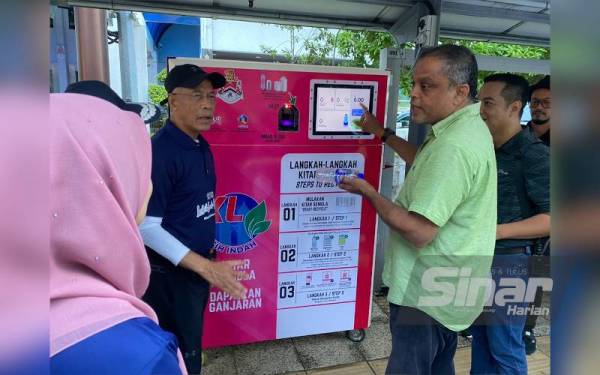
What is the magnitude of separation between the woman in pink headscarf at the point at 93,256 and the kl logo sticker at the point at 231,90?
182cm

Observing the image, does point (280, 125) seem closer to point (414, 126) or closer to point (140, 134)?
point (414, 126)

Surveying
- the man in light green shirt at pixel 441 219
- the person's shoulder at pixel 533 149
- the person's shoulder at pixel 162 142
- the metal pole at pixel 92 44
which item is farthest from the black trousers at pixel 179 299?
the metal pole at pixel 92 44

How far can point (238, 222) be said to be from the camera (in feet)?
9.17

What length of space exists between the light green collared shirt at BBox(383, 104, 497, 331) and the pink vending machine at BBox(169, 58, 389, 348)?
1.02 m

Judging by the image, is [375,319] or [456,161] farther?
[375,319]

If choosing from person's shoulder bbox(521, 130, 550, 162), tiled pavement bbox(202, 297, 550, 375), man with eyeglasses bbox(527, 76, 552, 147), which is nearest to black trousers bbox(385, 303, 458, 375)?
person's shoulder bbox(521, 130, 550, 162)

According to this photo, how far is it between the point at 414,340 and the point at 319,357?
1357mm

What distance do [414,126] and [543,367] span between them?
2.04 meters

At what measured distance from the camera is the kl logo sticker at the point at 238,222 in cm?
A: 275

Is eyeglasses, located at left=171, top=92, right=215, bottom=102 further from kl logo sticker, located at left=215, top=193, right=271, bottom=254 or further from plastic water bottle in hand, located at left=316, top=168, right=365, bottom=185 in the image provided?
plastic water bottle in hand, located at left=316, top=168, right=365, bottom=185

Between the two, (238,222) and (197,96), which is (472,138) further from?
(238,222)

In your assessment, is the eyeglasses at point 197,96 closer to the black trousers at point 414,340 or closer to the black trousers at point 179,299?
the black trousers at point 179,299
